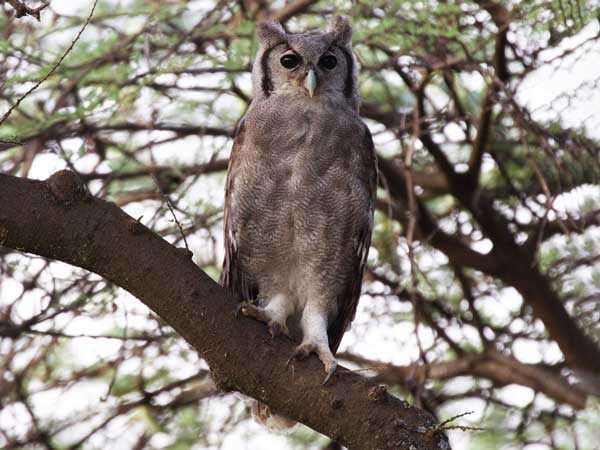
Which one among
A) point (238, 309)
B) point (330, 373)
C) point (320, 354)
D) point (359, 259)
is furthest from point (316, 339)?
point (238, 309)

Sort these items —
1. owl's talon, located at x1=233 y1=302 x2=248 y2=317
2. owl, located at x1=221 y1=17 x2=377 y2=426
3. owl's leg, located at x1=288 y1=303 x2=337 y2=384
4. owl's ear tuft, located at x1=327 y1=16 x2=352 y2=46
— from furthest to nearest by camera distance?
owl's ear tuft, located at x1=327 y1=16 x2=352 y2=46, owl, located at x1=221 y1=17 x2=377 y2=426, owl's leg, located at x1=288 y1=303 x2=337 y2=384, owl's talon, located at x1=233 y1=302 x2=248 y2=317

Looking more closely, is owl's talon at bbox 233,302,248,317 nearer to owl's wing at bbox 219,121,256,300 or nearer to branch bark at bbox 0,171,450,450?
branch bark at bbox 0,171,450,450

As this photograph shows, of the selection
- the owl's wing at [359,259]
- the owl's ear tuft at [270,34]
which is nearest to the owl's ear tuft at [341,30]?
the owl's ear tuft at [270,34]

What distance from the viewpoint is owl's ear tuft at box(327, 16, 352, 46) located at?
12.9ft

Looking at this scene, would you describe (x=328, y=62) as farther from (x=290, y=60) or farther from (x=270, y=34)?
(x=270, y=34)

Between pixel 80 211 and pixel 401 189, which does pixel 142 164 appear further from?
pixel 80 211

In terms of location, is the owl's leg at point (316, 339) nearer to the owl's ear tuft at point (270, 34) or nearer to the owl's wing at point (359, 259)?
the owl's wing at point (359, 259)

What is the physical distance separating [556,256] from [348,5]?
183 centimetres

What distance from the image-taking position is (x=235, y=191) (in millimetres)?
3701

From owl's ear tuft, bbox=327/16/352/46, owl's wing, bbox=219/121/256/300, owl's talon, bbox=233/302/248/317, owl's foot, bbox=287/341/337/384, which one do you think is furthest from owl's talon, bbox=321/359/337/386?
owl's ear tuft, bbox=327/16/352/46

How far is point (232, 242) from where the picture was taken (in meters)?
3.78

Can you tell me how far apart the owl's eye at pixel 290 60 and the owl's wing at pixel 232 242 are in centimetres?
31

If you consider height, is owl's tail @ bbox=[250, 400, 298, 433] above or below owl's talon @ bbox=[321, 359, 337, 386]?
above

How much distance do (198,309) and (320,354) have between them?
0.73 m
